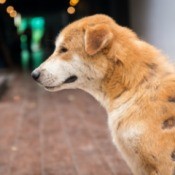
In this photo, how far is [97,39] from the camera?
120 inches

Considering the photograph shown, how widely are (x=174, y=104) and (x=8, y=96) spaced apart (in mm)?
8893

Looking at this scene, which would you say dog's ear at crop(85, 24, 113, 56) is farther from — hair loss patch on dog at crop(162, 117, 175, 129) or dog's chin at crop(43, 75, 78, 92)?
hair loss patch on dog at crop(162, 117, 175, 129)

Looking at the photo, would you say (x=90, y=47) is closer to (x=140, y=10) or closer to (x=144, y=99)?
(x=144, y=99)

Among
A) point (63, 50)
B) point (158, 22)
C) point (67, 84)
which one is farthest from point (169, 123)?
point (158, 22)

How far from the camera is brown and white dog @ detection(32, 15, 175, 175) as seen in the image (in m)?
2.84

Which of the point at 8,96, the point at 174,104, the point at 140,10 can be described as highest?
the point at 174,104

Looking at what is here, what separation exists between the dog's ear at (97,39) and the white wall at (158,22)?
2964 mm

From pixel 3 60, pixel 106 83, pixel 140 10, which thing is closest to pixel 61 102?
pixel 140 10

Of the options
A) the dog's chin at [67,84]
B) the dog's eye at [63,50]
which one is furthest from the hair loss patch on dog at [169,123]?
the dog's eye at [63,50]

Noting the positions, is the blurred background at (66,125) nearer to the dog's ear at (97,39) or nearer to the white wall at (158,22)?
the white wall at (158,22)

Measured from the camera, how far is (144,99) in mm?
2963

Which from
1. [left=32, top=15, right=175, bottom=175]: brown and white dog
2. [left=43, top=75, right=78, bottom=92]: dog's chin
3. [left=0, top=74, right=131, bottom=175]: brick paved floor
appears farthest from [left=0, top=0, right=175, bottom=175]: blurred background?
[left=43, top=75, right=78, bottom=92]: dog's chin

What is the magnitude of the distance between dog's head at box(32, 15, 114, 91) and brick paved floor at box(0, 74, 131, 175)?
2188 mm

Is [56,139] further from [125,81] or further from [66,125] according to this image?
[125,81]
